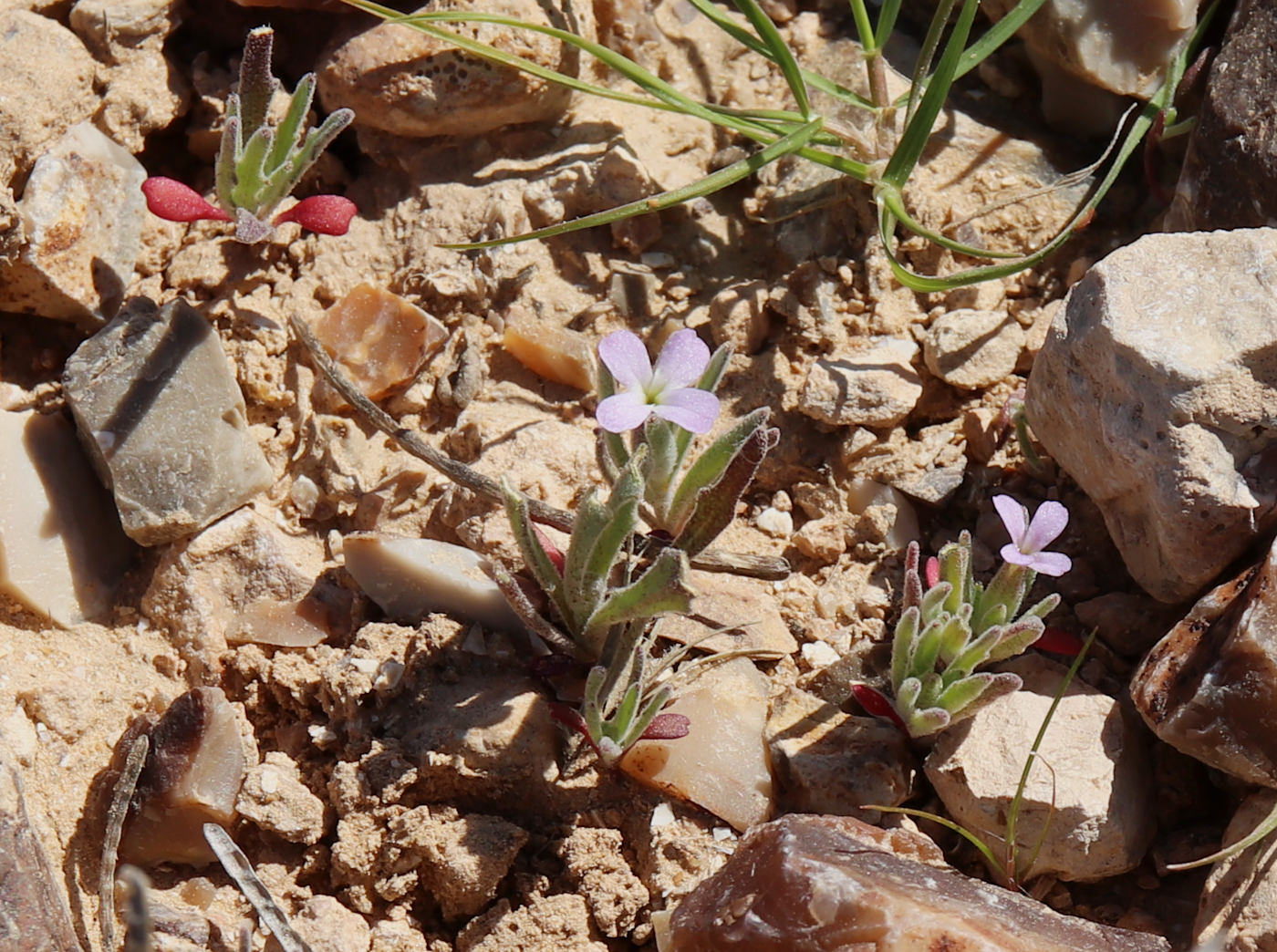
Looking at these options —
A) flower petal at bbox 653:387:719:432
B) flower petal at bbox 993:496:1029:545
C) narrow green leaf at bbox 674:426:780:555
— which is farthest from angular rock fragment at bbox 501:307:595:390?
flower petal at bbox 993:496:1029:545

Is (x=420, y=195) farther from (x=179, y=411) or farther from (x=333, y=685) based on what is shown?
(x=333, y=685)

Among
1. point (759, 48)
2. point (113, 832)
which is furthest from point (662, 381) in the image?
point (113, 832)

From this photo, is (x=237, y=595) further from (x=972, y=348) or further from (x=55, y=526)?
(x=972, y=348)

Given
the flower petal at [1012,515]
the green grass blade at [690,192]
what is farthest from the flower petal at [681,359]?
the flower petal at [1012,515]

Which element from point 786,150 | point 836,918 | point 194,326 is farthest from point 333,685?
point 786,150

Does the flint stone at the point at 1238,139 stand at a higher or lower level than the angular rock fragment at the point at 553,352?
higher

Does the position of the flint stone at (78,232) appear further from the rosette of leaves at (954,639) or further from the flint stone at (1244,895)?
the flint stone at (1244,895)

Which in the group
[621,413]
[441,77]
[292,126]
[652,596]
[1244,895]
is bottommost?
[1244,895]
